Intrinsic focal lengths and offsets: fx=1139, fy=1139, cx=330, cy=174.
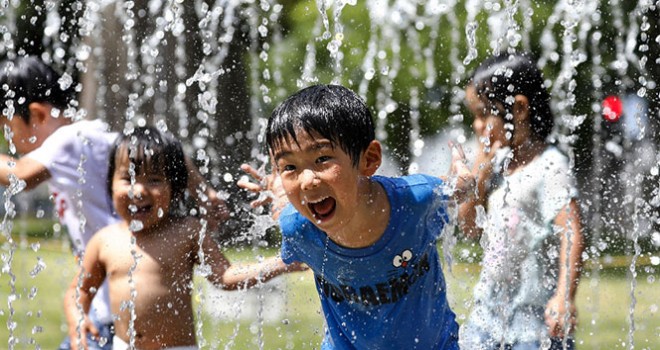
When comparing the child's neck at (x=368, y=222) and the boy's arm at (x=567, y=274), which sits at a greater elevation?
the child's neck at (x=368, y=222)

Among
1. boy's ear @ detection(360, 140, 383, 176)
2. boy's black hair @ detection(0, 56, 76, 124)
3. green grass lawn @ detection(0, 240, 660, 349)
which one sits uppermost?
boy's black hair @ detection(0, 56, 76, 124)

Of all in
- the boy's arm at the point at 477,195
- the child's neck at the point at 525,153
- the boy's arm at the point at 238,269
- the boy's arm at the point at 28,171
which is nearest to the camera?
the boy's arm at the point at 477,195

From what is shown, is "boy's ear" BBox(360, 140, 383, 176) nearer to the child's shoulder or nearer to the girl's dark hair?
the girl's dark hair

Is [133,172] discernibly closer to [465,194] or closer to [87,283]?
[87,283]

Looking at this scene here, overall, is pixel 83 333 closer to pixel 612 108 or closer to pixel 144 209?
pixel 144 209

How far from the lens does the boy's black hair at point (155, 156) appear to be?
393 centimetres

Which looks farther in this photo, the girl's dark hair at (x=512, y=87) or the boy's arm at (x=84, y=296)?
the boy's arm at (x=84, y=296)

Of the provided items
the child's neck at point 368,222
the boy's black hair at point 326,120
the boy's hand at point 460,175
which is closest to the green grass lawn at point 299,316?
the boy's hand at point 460,175

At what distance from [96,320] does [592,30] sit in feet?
25.4

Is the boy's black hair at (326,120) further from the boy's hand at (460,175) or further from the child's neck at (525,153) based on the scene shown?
the child's neck at (525,153)

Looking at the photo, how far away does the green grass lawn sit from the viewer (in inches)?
239

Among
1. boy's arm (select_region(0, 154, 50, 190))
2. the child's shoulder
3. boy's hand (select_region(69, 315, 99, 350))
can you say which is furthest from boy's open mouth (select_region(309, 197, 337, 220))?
boy's arm (select_region(0, 154, 50, 190))

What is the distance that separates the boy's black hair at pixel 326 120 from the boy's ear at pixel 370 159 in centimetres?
1

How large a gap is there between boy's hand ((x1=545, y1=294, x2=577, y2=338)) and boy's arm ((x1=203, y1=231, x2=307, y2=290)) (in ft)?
2.58
